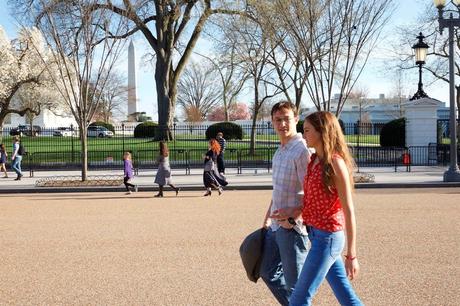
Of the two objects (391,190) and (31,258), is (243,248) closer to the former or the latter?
(31,258)

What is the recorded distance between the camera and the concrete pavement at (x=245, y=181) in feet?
58.7

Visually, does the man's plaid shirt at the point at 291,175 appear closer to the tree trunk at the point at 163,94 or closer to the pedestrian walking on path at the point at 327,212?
the pedestrian walking on path at the point at 327,212

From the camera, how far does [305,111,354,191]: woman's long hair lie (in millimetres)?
3816

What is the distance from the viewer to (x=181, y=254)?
24.7 feet

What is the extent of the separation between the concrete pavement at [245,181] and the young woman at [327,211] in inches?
549

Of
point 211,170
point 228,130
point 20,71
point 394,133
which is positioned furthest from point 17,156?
point 20,71

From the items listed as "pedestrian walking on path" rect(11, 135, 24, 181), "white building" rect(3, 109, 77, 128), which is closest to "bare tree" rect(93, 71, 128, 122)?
"white building" rect(3, 109, 77, 128)

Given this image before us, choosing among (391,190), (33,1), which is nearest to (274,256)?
(391,190)

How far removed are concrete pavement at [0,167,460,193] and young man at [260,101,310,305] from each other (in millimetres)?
13578

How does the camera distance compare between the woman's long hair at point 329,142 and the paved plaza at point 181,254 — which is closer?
the woman's long hair at point 329,142

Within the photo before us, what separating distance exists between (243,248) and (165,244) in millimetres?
4148

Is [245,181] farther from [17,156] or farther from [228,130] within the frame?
[228,130]

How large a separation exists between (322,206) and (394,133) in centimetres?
3028

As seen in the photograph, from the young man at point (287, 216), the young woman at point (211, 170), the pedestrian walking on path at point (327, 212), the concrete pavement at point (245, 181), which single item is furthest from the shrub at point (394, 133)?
the pedestrian walking on path at point (327, 212)
